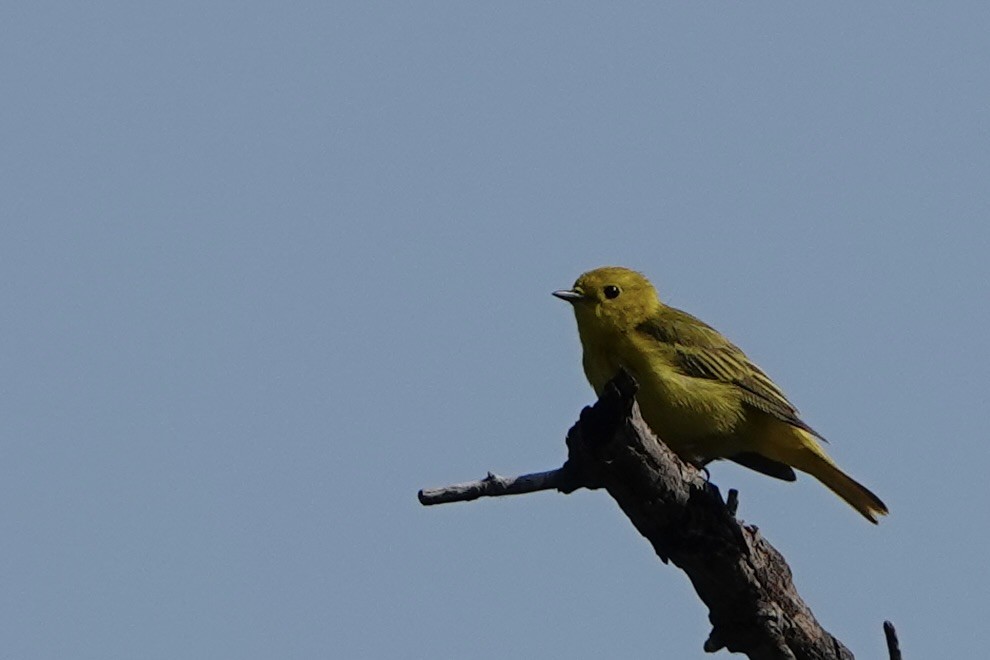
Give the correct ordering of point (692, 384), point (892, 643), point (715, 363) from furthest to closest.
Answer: point (715, 363)
point (692, 384)
point (892, 643)

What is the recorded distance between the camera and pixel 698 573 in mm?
5523

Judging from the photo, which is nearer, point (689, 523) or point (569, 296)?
point (689, 523)

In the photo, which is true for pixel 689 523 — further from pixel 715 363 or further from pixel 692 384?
pixel 715 363

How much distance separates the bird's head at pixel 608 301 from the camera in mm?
7723

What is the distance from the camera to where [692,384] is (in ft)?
24.4

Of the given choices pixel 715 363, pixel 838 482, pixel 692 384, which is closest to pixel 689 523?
pixel 692 384

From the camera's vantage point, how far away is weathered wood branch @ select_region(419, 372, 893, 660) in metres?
5.09

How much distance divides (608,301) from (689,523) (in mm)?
2570

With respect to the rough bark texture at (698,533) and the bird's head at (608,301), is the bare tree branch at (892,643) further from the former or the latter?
the bird's head at (608,301)

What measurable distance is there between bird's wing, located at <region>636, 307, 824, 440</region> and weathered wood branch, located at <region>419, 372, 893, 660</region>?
2114mm

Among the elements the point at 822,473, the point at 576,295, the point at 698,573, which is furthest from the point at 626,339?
the point at 698,573

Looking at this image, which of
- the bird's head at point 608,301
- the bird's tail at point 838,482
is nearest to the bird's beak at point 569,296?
→ the bird's head at point 608,301

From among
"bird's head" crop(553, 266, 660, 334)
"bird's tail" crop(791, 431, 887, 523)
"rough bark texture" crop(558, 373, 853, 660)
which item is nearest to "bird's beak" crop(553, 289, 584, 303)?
"bird's head" crop(553, 266, 660, 334)

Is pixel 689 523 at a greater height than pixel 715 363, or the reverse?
pixel 715 363
